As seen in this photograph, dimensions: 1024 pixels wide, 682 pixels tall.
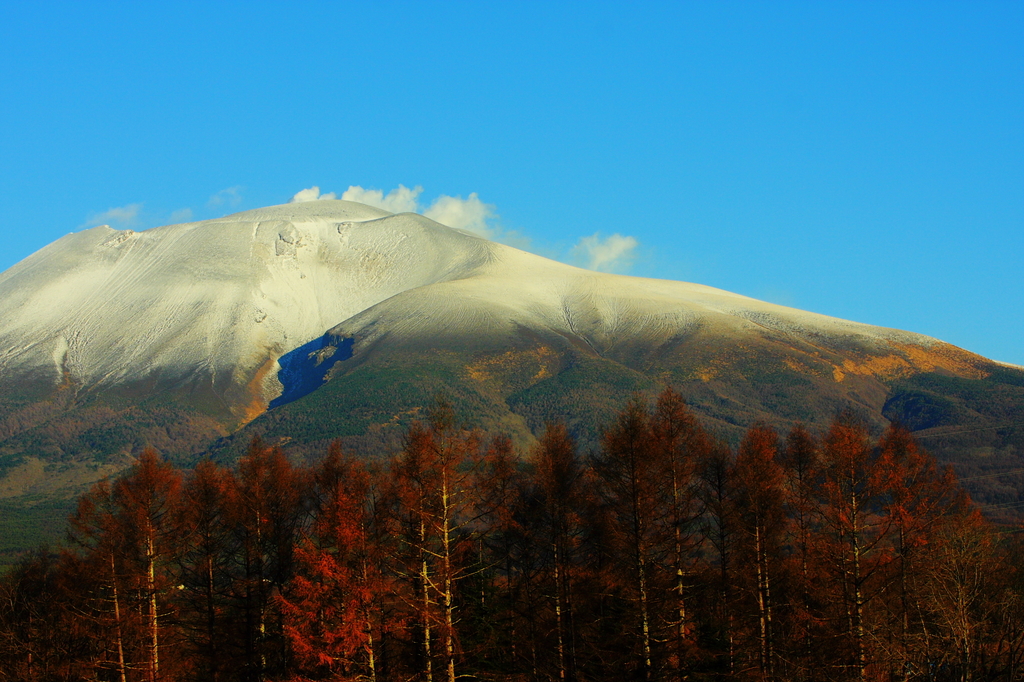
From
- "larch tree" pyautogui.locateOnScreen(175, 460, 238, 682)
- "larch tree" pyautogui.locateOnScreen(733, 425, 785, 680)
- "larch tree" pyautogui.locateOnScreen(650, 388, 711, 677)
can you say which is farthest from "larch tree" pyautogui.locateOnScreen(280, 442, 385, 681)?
"larch tree" pyautogui.locateOnScreen(733, 425, 785, 680)

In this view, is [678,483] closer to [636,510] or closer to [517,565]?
[636,510]

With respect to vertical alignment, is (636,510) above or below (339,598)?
above

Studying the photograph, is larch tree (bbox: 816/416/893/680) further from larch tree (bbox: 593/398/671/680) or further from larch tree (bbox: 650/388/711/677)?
larch tree (bbox: 593/398/671/680)

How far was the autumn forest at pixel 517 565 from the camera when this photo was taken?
40969 mm

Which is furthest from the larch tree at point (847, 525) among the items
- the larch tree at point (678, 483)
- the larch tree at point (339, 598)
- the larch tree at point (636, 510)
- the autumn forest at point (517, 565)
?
the larch tree at point (339, 598)

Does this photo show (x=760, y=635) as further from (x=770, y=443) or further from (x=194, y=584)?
(x=194, y=584)

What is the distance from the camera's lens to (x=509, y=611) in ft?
176

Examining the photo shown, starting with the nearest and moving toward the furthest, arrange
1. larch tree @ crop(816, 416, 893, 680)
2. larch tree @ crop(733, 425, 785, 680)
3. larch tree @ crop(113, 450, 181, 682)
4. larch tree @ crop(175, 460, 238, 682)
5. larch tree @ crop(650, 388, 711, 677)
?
larch tree @ crop(816, 416, 893, 680), larch tree @ crop(650, 388, 711, 677), larch tree @ crop(113, 450, 181, 682), larch tree @ crop(733, 425, 785, 680), larch tree @ crop(175, 460, 238, 682)

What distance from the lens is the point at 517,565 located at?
57219 millimetres

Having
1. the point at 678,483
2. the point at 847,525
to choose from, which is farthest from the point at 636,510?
the point at 847,525

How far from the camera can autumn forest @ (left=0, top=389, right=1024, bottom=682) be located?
134ft

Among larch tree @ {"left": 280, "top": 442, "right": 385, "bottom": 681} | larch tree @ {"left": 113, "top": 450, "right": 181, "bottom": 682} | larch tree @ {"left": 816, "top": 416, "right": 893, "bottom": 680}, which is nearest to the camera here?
larch tree @ {"left": 280, "top": 442, "right": 385, "bottom": 681}

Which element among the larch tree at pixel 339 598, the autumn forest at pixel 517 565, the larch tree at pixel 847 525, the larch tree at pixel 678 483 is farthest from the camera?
the larch tree at pixel 678 483

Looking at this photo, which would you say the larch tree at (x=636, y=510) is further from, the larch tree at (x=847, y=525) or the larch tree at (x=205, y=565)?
the larch tree at (x=205, y=565)
